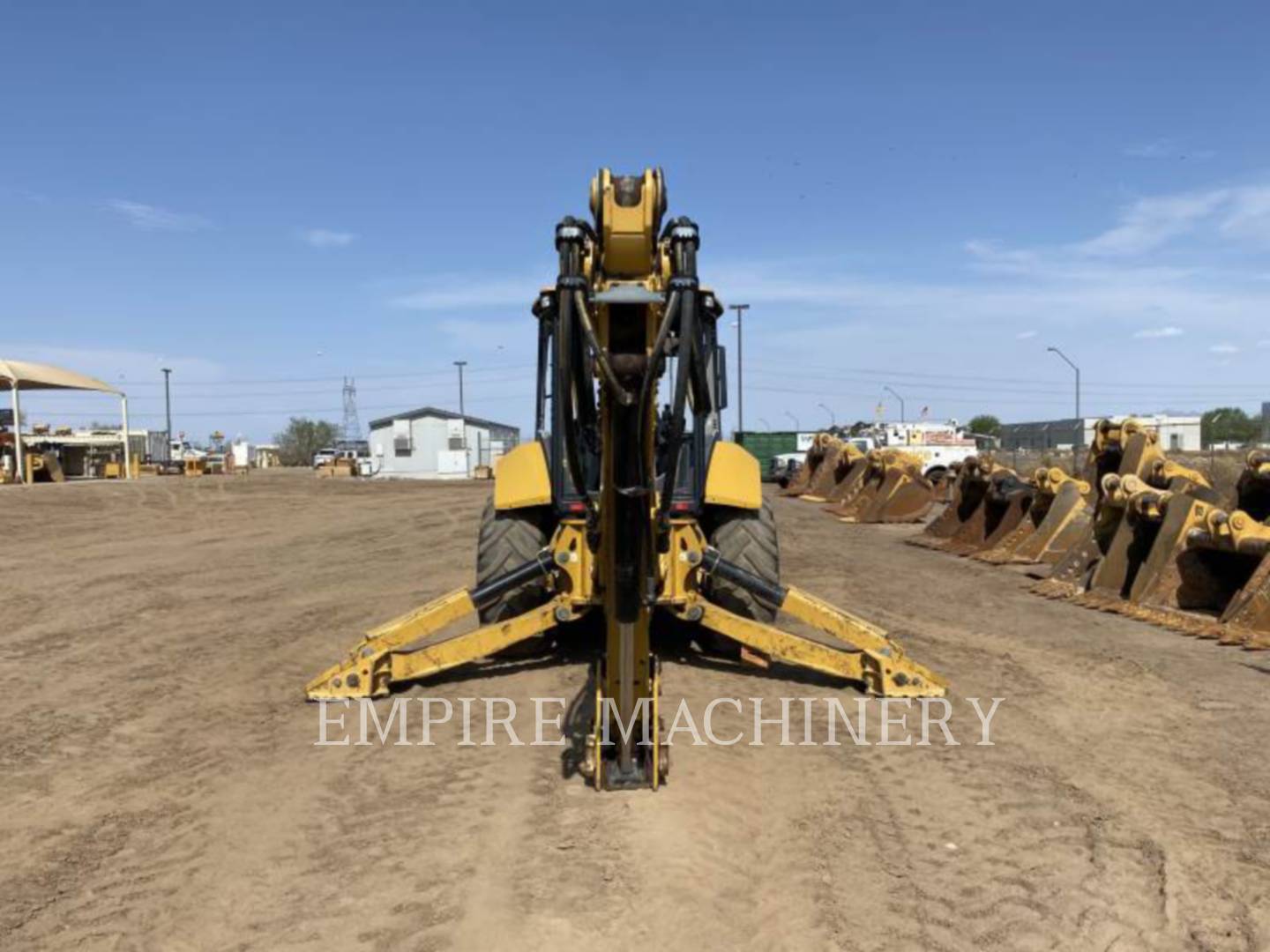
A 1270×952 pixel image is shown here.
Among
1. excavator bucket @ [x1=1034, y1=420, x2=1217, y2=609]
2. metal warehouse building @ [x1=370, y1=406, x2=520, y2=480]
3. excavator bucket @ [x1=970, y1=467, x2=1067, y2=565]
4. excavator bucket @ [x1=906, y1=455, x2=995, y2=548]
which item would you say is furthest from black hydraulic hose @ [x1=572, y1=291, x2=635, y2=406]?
metal warehouse building @ [x1=370, y1=406, x2=520, y2=480]

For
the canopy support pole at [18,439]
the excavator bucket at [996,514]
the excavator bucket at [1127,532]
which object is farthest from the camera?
the canopy support pole at [18,439]

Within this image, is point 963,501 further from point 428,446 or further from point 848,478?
point 428,446

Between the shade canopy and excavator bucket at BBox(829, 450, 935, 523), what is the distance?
95.7ft

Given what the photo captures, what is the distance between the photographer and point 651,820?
4.36 meters

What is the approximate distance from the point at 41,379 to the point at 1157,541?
38.9 metres

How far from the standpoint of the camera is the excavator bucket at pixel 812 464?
29516 mm

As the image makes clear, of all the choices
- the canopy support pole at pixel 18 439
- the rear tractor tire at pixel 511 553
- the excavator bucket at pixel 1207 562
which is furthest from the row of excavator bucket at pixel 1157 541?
the canopy support pole at pixel 18 439

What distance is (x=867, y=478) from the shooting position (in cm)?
2364

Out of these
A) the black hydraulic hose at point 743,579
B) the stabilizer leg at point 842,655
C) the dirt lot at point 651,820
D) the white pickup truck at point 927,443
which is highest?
the white pickup truck at point 927,443

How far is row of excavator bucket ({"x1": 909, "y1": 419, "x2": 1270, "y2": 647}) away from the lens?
28.2 feet

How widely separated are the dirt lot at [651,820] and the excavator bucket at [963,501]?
7.05m

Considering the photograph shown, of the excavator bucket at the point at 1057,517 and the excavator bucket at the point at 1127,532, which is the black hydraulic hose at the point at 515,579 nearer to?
the excavator bucket at the point at 1127,532

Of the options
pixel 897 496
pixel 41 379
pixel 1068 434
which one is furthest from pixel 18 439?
pixel 1068 434

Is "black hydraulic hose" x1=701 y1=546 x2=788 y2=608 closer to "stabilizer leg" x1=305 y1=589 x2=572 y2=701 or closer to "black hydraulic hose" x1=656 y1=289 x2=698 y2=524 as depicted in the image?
"stabilizer leg" x1=305 y1=589 x2=572 y2=701
